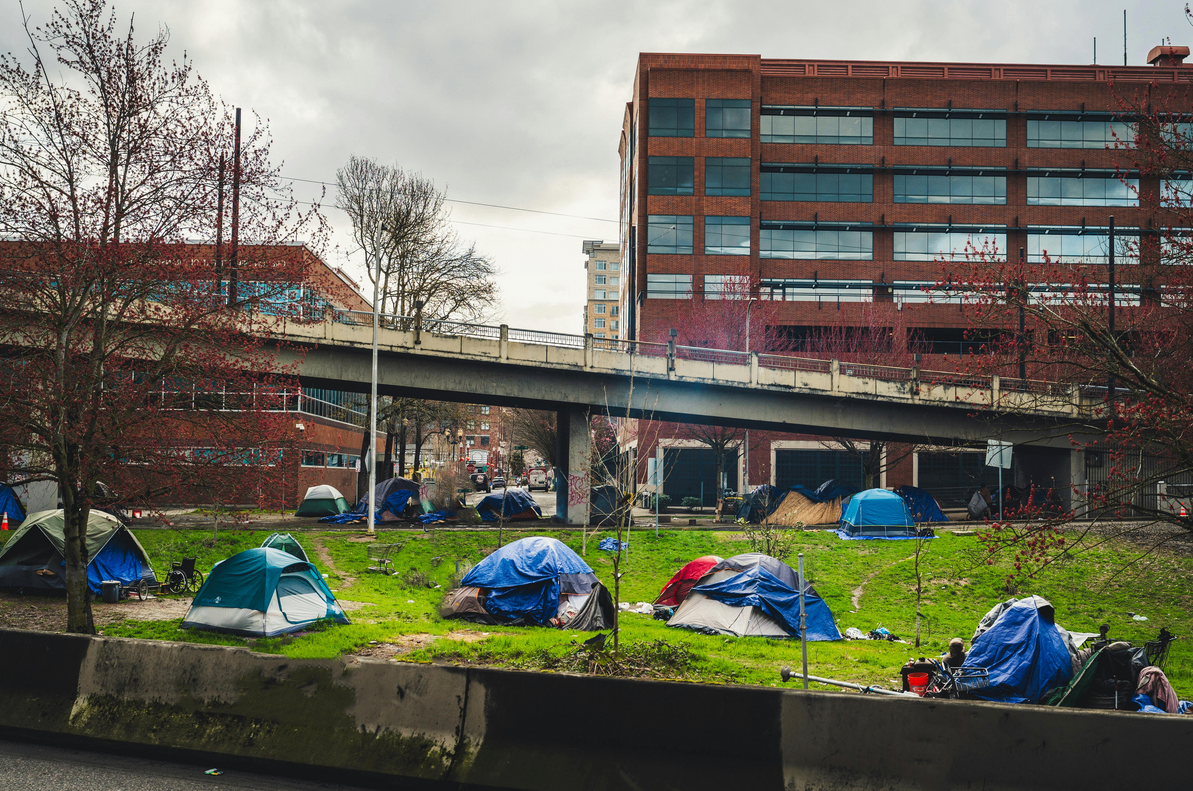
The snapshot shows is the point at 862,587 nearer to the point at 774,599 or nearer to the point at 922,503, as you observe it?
the point at 774,599

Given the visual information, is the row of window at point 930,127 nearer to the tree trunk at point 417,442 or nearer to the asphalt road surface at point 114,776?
the tree trunk at point 417,442

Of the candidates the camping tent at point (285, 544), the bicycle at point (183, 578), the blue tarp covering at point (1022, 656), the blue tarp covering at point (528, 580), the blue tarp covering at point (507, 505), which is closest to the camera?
the blue tarp covering at point (1022, 656)

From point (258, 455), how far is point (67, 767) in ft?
23.2

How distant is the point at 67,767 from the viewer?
6.72m

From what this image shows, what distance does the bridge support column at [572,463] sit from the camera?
36056mm

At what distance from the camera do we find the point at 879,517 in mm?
30922

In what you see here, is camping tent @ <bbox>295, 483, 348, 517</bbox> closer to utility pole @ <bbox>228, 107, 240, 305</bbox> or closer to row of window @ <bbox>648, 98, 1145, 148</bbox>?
utility pole @ <bbox>228, 107, 240, 305</bbox>

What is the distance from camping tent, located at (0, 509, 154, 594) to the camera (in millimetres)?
17828

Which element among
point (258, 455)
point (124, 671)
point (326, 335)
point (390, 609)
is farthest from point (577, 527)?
point (124, 671)

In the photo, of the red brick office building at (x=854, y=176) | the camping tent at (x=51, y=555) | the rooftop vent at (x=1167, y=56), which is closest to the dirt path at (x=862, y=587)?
the camping tent at (x=51, y=555)

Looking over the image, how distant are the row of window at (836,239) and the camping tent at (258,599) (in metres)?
48.2

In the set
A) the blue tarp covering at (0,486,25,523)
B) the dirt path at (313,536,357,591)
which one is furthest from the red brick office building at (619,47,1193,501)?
the blue tarp covering at (0,486,25,523)

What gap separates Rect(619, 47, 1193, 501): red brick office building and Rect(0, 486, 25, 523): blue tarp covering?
39.7 metres

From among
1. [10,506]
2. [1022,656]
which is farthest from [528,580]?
[10,506]
